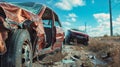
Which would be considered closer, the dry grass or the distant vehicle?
the dry grass

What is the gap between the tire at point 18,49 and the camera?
17.0 ft

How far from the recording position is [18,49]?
5.27 metres

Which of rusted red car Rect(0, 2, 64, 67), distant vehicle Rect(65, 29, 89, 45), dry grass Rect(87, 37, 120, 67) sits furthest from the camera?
distant vehicle Rect(65, 29, 89, 45)

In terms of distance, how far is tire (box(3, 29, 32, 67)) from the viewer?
518cm

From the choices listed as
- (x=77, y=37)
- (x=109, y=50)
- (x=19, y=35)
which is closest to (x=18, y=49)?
(x=19, y=35)

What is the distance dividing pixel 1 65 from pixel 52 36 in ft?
10.9

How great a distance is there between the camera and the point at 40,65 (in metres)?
Result: 7.84

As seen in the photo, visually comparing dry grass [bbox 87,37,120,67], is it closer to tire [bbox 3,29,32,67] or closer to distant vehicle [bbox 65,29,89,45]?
distant vehicle [bbox 65,29,89,45]

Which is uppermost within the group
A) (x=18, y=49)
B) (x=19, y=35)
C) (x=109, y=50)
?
(x=19, y=35)

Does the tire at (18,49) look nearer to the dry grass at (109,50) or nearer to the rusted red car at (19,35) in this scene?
the rusted red car at (19,35)

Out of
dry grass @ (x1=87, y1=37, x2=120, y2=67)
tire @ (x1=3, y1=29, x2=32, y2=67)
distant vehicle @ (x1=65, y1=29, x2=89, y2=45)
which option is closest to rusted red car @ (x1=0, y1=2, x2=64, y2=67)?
tire @ (x1=3, y1=29, x2=32, y2=67)

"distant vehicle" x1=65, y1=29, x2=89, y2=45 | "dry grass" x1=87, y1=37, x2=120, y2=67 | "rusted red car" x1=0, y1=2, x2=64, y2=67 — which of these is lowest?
"dry grass" x1=87, y1=37, x2=120, y2=67

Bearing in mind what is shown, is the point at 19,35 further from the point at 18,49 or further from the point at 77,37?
the point at 77,37

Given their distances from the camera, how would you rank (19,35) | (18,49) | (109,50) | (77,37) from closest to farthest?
(18,49)
(19,35)
(109,50)
(77,37)
